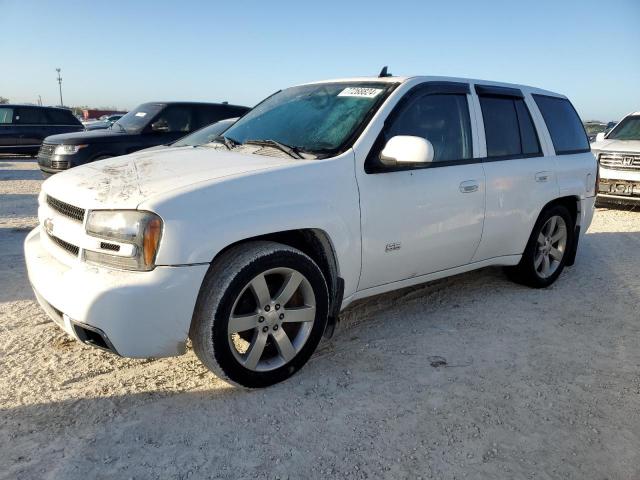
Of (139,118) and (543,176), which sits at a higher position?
(139,118)

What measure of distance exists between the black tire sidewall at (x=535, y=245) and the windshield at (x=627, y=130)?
5.86 meters

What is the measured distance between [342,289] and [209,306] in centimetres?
85

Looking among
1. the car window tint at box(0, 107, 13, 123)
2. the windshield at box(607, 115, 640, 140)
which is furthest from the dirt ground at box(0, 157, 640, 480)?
the car window tint at box(0, 107, 13, 123)

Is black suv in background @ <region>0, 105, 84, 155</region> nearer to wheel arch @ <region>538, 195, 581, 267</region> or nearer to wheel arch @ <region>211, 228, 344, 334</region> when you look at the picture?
wheel arch @ <region>538, 195, 581, 267</region>

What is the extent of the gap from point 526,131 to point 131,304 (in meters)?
3.46

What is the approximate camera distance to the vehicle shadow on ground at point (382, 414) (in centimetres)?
229

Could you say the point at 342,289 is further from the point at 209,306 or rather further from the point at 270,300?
the point at 209,306

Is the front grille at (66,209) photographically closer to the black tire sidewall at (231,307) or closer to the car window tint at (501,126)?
the black tire sidewall at (231,307)

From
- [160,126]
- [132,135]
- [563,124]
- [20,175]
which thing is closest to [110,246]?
[563,124]

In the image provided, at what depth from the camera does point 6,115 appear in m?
14.1

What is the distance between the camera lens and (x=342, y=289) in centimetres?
306

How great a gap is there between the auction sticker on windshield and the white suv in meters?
0.02

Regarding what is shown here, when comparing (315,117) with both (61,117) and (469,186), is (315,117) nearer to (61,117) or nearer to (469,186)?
(469,186)

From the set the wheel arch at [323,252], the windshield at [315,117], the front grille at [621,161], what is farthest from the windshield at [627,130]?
the wheel arch at [323,252]
